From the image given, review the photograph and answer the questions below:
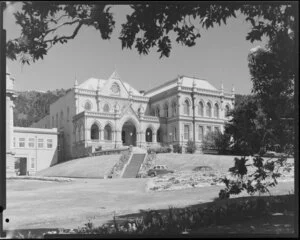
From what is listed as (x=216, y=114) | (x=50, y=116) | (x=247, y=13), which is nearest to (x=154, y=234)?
(x=247, y=13)

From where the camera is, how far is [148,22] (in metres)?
9.09

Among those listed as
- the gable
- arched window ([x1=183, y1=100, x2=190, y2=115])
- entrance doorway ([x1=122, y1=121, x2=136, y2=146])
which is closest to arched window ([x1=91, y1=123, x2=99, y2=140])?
entrance doorway ([x1=122, y1=121, x2=136, y2=146])

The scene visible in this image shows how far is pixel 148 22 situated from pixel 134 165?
34.9m

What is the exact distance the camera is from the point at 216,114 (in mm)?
33688

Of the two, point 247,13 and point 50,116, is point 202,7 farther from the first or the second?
point 50,116

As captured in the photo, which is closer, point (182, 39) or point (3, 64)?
point (3, 64)

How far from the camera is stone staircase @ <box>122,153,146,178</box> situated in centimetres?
3938

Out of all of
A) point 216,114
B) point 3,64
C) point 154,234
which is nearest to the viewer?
point 154,234

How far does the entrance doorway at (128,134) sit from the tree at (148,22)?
5021 centimetres

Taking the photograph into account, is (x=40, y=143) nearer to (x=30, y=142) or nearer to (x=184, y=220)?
(x=30, y=142)

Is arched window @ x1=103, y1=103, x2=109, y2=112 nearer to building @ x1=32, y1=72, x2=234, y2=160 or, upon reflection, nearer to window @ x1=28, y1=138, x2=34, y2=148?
building @ x1=32, y1=72, x2=234, y2=160

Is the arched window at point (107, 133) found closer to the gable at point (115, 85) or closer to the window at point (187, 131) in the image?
the window at point (187, 131)

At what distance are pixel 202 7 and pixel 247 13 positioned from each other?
104cm

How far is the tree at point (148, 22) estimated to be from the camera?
891 centimetres
